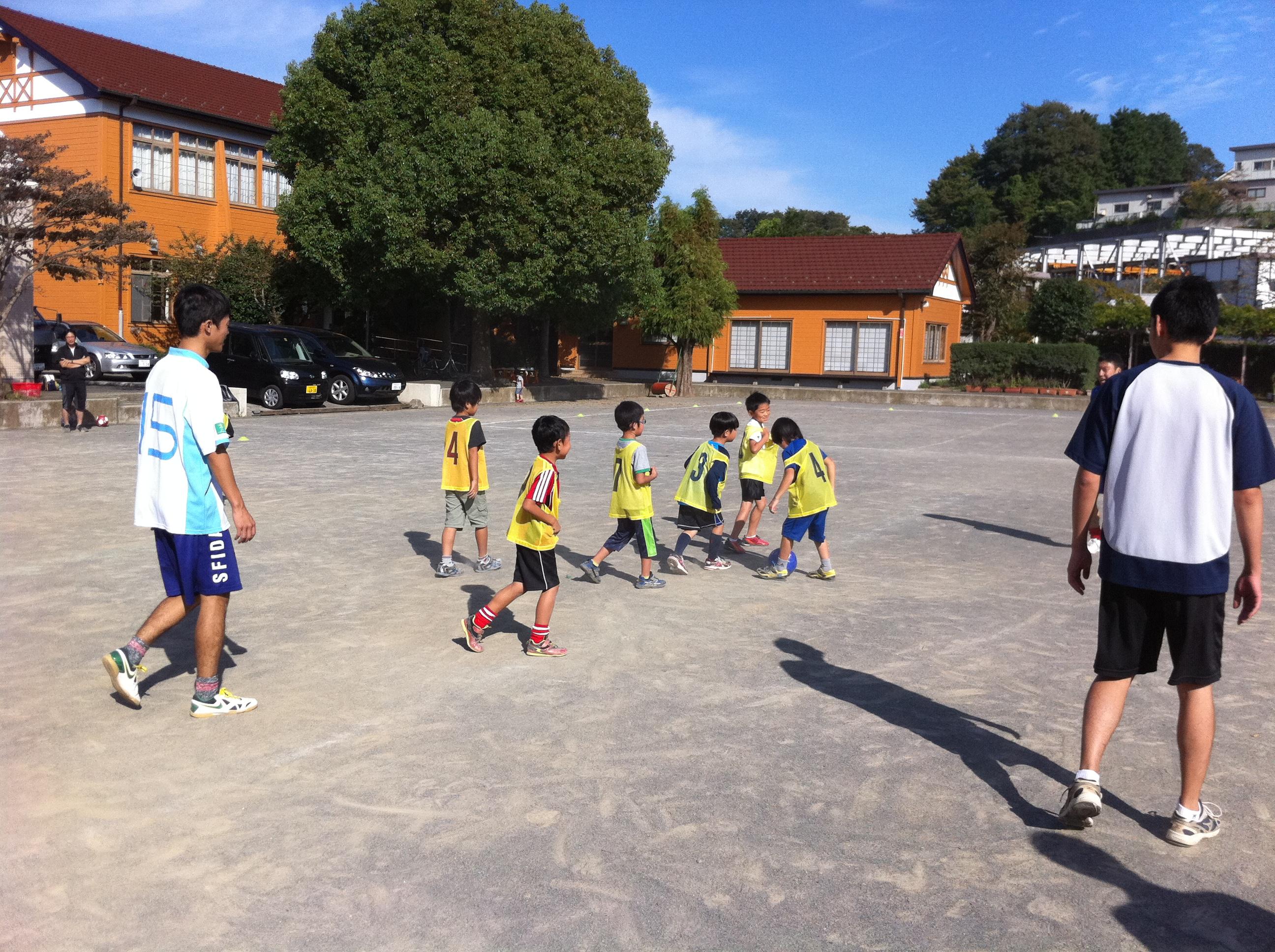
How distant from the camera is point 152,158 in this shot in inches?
1270

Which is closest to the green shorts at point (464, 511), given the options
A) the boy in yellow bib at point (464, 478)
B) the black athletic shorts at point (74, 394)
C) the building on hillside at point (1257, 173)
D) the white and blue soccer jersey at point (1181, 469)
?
the boy in yellow bib at point (464, 478)

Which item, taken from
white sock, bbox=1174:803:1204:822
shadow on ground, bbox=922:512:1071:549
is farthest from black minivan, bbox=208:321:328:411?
white sock, bbox=1174:803:1204:822

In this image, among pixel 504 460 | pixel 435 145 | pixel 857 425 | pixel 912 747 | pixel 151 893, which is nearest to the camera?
pixel 151 893

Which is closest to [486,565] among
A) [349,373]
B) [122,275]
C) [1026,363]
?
[349,373]

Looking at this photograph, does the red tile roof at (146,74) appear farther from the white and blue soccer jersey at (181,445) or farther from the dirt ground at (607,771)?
the white and blue soccer jersey at (181,445)

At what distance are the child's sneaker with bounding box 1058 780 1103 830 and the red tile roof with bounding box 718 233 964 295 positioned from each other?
36326 mm

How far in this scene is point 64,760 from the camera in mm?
4359

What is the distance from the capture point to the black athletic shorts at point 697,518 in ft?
27.0

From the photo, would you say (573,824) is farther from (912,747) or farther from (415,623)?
(415,623)

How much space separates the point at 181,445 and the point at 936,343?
3977 centimetres

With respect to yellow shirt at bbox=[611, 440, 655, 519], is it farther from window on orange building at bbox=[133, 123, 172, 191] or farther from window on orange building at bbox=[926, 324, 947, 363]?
window on orange building at bbox=[926, 324, 947, 363]

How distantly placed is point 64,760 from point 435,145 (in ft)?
76.8

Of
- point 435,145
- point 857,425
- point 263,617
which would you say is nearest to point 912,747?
point 263,617

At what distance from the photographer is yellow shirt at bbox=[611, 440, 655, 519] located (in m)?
7.44
